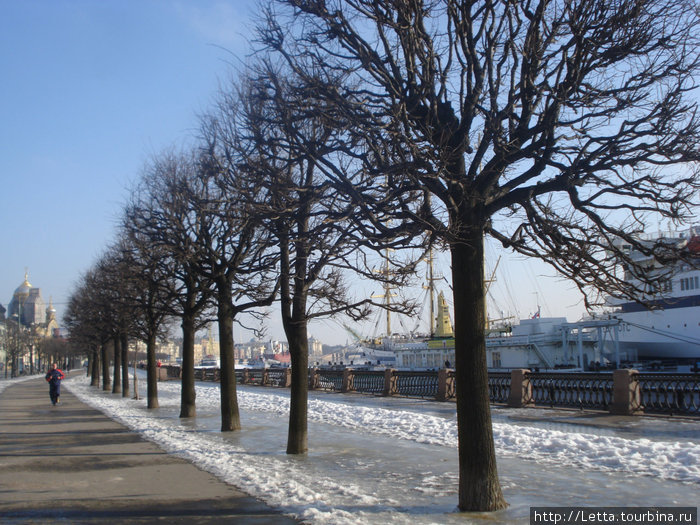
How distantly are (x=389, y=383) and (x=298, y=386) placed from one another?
16.4 m

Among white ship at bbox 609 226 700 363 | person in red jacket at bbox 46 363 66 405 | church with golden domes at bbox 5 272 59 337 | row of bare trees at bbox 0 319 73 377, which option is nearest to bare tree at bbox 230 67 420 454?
person in red jacket at bbox 46 363 66 405

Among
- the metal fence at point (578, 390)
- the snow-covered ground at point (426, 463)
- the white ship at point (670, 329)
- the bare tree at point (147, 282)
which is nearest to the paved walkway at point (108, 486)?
the snow-covered ground at point (426, 463)

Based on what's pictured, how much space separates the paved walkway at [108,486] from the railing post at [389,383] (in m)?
13.7

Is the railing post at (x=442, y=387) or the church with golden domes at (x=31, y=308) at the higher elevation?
the church with golden domes at (x=31, y=308)

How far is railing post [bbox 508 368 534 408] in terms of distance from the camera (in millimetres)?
20391

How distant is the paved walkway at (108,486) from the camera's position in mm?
7734

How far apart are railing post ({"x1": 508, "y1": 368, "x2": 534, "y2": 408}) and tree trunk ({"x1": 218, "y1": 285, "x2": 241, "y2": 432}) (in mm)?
9333

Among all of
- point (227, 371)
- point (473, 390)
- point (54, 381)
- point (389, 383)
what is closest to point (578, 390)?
point (389, 383)

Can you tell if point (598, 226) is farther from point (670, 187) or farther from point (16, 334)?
point (16, 334)

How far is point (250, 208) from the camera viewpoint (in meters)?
11.4

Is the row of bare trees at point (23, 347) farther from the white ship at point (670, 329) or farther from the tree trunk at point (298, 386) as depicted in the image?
the tree trunk at point (298, 386)

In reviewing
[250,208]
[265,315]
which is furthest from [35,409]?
[250,208]

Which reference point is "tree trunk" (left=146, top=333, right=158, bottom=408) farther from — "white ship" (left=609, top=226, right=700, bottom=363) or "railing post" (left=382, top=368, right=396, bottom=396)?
"white ship" (left=609, top=226, right=700, bottom=363)

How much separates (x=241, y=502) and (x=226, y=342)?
871 centimetres
